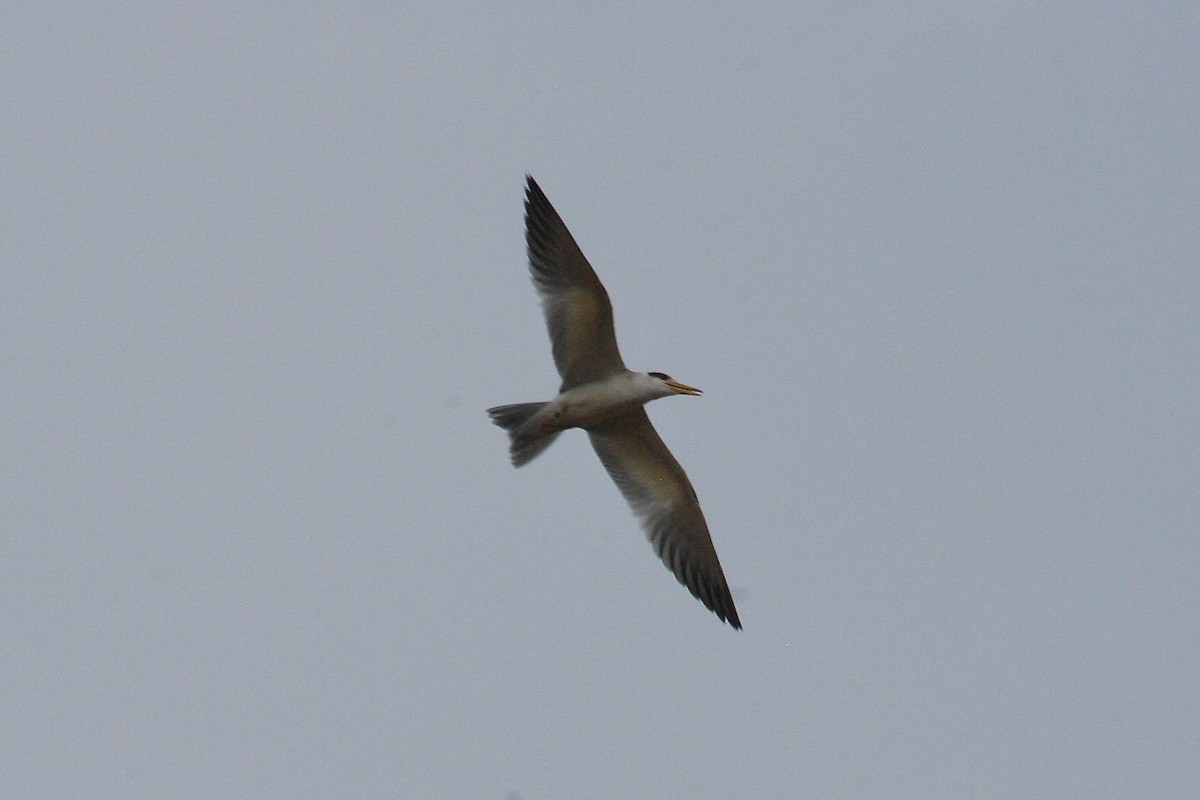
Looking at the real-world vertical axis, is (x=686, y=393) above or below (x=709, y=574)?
above

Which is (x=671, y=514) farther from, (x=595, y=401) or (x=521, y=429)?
(x=521, y=429)

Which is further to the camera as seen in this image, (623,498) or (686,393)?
(623,498)

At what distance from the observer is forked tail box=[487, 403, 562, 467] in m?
14.2

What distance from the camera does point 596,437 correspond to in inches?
595

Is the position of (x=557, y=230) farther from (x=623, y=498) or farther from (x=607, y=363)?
(x=623, y=498)

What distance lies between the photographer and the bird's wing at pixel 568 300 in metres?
13.9

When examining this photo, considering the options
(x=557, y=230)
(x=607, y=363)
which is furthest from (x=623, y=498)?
(x=557, y=230)

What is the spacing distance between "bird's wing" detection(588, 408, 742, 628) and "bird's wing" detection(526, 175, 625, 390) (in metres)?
1.00

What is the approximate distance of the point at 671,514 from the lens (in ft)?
50.2

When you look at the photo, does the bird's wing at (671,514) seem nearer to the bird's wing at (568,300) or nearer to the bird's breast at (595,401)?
the bird's breast at (595,401)

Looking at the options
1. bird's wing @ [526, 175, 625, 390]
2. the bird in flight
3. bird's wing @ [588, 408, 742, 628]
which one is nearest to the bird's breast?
the bird in flight

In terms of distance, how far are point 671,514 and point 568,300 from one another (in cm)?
253

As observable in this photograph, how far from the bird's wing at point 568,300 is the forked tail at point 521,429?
1.59ft

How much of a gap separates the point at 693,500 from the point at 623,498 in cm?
67
